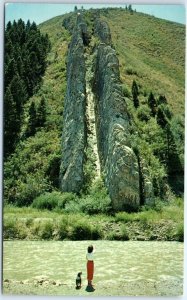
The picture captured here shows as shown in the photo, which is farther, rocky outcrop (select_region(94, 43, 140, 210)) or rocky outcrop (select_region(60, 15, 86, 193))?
rocky outcrop (select_region(60, 15, 86, 193))

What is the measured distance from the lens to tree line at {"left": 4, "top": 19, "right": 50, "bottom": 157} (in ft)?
36.6

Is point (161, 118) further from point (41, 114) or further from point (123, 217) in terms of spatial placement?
point (41, 114)

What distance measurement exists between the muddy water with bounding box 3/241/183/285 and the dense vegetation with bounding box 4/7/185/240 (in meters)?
0.31

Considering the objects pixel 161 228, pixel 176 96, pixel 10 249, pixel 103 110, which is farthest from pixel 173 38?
pixel 10 249

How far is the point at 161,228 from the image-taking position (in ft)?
35.2

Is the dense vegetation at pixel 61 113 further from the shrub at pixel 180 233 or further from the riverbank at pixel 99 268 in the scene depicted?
the riverbank at pixel 99 268

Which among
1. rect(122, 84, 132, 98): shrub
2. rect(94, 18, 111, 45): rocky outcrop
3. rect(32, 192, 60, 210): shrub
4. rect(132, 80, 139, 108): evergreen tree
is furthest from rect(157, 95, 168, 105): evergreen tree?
rect(32, 192, 60, 210): shrub

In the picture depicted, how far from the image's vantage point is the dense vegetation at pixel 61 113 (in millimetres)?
10961

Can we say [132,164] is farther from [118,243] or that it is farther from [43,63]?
[43,63]

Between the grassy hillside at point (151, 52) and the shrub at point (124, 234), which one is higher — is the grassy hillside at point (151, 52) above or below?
above

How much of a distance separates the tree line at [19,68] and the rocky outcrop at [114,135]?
1747mm

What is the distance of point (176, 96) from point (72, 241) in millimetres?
3603

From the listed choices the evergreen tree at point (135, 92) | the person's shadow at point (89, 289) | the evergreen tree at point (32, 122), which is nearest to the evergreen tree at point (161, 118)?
the evergreen tree at point (135, 92)

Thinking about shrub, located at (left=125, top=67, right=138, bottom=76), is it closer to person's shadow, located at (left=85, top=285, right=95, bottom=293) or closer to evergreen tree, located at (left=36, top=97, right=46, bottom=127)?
evergreen tree, located at (left=36, top=97, right=46, bottom=127)
